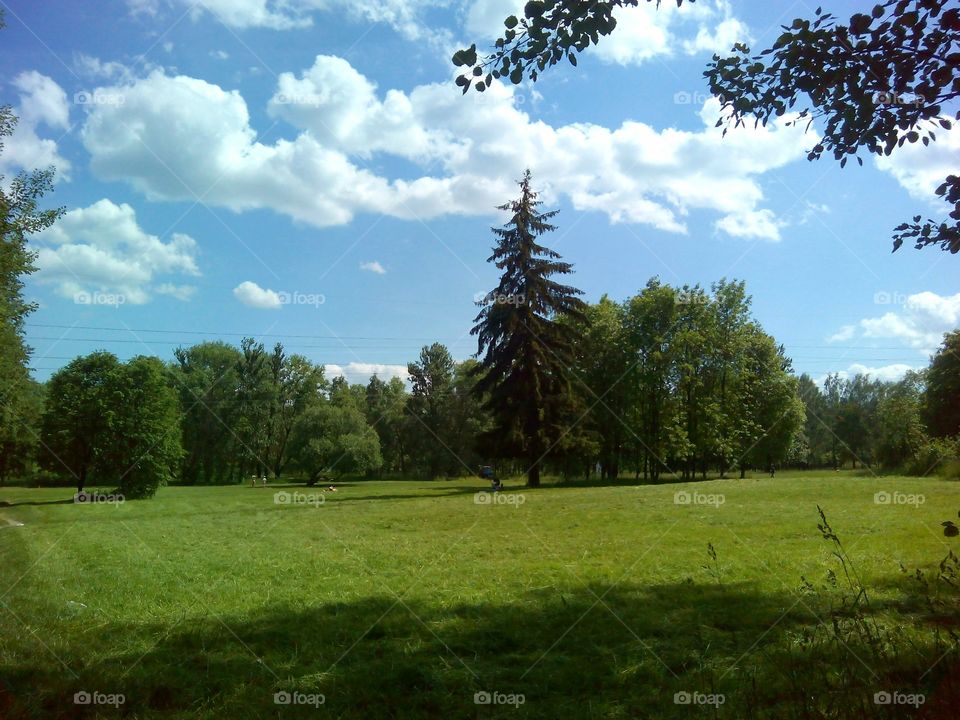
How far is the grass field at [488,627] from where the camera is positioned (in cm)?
466

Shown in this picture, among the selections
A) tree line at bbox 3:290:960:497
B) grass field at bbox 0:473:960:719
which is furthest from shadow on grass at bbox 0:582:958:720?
tree line at bbox 3:290:960:497

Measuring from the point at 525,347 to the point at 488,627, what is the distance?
30.5m

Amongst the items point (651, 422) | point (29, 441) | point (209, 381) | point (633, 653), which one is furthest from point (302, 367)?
point (633, 653)

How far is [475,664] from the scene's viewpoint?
557 centimetres

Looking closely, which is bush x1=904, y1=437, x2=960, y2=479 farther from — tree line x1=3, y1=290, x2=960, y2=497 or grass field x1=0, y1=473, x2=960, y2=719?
grass field x1=0, y1=473, x2=960, y2=719

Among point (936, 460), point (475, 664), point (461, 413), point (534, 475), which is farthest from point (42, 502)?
point (461, 413)

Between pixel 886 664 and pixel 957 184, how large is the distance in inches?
157

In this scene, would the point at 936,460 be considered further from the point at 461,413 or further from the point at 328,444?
the point at 461,413

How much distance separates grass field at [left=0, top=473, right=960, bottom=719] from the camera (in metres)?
4.66

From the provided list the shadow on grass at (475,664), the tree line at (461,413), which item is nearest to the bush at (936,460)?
the tree line at (461,413)

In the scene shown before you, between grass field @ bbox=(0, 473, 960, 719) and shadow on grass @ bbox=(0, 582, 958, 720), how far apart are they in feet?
0.07

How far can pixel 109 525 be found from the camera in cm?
1939

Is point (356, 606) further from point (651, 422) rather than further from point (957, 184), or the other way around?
point (651, 422)

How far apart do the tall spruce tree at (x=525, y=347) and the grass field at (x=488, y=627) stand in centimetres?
2251
